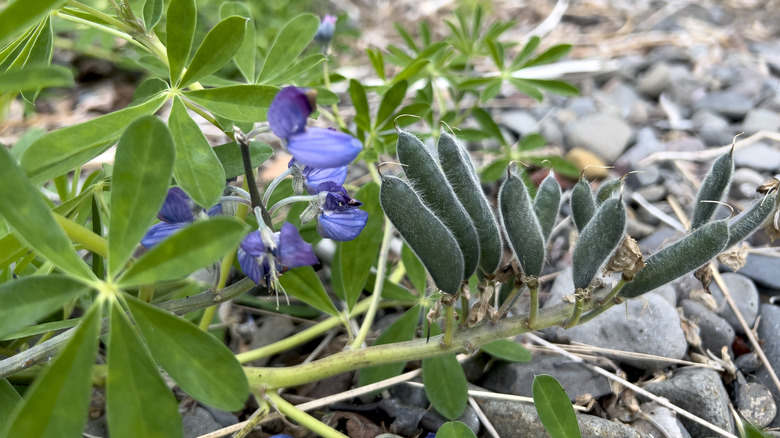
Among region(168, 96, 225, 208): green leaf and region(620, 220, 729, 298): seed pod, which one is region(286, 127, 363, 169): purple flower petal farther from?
region(620, 220, 729, 298): seed pod

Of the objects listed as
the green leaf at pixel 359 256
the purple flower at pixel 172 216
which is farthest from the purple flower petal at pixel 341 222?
the green leaf at pixel 359 256

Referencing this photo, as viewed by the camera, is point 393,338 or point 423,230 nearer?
point 423,230

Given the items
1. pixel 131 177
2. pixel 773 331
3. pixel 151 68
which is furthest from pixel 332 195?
pixel 773 331

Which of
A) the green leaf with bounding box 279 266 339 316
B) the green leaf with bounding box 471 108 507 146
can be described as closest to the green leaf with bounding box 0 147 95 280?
the green leaf with bounding box 279 266 339 316

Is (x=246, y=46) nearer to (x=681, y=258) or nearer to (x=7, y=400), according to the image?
(x=7, y=400)

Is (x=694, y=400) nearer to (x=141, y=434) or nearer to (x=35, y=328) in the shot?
(x=141, y=434)

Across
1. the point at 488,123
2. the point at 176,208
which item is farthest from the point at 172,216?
the point at 488,123
